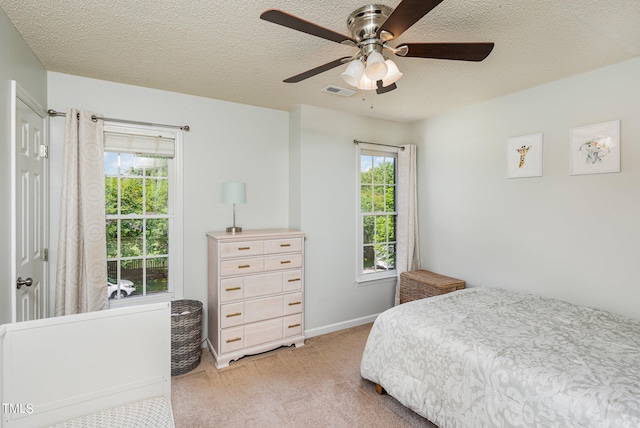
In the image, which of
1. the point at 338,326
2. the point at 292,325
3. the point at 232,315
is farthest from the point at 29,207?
the point at 338,326

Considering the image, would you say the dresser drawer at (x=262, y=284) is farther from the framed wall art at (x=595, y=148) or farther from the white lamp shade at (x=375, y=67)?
the framed wall art at (x=595, y=148)

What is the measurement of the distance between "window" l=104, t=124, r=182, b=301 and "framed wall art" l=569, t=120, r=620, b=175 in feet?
→ 11.6

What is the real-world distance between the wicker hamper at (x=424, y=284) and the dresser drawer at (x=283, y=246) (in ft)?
4.62

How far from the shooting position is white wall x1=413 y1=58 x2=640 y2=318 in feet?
7.55

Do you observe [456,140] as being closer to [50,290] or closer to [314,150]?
[314,150]

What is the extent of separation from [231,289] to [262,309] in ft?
1.22

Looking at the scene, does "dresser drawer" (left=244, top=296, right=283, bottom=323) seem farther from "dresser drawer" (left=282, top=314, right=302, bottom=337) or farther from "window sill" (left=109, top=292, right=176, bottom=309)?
"window sill" (left=109, top=292, right=176, bottom=309)

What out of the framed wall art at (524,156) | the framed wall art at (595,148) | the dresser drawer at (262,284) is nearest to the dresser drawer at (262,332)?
the dresser drawer at (262,284)

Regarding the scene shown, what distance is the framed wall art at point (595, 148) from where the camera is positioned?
91.8 inches

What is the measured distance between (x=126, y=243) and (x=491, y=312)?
319cm

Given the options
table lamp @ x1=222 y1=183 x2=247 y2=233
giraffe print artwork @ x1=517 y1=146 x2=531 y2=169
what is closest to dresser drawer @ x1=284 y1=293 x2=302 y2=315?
table lamp @ x1=222 y1=183 x2=247 y2=233

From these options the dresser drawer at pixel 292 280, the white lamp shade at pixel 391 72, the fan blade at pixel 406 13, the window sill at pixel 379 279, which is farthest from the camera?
the window sill at pixel 379 279

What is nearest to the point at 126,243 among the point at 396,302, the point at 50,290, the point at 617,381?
the point at 50,290

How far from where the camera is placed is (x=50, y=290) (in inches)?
98.0
